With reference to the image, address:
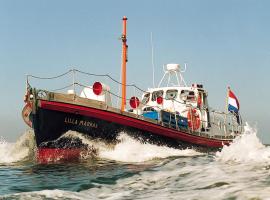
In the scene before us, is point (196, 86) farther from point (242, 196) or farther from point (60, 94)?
point (242, 196)

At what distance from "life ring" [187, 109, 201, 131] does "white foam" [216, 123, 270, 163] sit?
4.42 m

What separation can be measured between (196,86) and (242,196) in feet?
41.9

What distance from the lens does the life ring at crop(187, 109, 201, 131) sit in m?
15.0

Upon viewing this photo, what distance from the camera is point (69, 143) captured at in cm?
1106

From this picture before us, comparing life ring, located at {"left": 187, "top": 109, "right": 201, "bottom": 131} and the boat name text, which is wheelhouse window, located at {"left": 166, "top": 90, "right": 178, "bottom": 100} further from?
the boat name text

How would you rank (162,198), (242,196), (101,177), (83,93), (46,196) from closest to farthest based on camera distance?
(242,196) → (162,198) → (46,196) → (101,177) → (83,93)

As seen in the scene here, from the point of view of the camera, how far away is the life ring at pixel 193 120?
15031mm

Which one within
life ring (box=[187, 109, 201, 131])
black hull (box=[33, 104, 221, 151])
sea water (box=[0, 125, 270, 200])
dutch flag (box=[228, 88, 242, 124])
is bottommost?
sea water (box=[0, 125, 270, 200])

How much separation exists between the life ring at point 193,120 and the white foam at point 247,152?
442cm

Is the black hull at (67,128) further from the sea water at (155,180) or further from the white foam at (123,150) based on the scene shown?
the sea water at (155,180)

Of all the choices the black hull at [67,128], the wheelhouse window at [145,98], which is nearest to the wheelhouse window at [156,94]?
the wheelhouse window at [145,98]

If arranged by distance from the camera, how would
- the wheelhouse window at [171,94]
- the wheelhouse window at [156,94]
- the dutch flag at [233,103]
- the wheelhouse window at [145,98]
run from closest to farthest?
1. the wheelhouse window at [171,94]
2. the wheelhouse window at [156,94]
3. the wheelhouse window at [145,98]
4. the dutch flag at [233,103]

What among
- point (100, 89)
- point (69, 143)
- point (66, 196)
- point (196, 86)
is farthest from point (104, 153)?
point (196, 86)

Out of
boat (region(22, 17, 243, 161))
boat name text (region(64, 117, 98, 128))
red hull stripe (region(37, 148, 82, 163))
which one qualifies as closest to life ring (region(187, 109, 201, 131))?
boat (region(22, 17, 243, 161))
